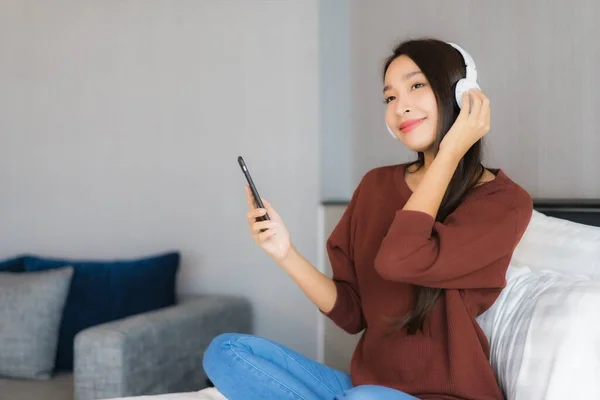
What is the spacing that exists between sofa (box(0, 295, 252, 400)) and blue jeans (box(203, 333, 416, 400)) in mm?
681

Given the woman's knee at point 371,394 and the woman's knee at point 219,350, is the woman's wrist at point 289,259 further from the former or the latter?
the woman's knee at point 371,394

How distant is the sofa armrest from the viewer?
184 centimetres

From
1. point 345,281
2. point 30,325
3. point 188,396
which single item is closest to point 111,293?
point 30,325

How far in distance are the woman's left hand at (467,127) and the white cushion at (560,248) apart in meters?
0.28

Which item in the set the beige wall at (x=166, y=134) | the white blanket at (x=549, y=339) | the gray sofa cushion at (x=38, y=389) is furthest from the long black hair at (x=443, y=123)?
the gray sofa cushion at (x=38, y=389)

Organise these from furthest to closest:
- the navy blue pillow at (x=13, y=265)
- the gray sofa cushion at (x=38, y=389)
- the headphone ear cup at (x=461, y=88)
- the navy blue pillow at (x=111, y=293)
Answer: the navy blue pillow at (x=13, y=265)
the navy blue pillow at (x=111, y=293)
the gray sofa cushion at (x=38, y=389)
the headphone ear cup at (x=461, y=88)

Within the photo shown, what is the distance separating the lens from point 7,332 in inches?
88.3

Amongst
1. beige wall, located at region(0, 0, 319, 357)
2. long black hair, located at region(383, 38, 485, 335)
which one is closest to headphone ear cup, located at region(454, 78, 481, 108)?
long black hair, located at region(383, 38, 485, 335)

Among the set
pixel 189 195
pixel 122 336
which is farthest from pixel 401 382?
pixel 189 195

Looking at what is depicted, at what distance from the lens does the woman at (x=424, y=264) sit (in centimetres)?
117

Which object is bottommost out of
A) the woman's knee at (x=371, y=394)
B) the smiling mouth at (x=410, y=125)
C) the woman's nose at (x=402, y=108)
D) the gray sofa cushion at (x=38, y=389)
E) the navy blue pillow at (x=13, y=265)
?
the gray sofa cushion at (x=38, y=389)

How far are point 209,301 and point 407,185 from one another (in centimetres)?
112

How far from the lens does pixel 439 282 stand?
118 cm

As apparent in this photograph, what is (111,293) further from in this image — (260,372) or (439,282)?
(439,282)
